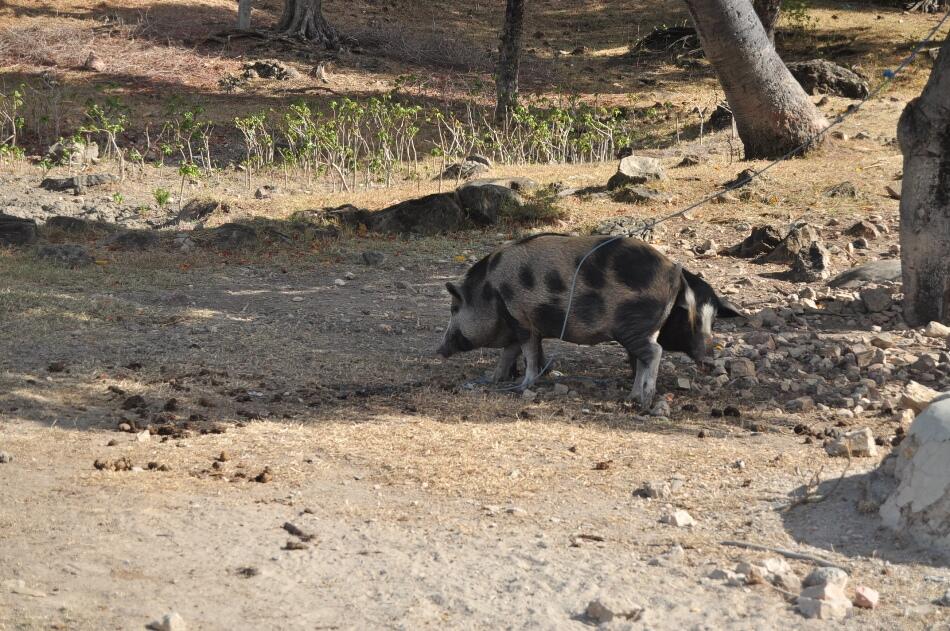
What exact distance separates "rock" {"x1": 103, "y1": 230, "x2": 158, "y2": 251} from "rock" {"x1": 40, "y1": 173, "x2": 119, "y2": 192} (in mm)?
3694

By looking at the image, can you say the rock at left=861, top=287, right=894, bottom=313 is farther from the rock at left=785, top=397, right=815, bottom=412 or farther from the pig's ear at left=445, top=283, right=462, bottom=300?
the pig's ear at left=445, top=283, right=462, bottom=300

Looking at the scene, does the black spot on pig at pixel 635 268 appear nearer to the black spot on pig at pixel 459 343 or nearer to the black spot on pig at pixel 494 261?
the black spot on pig at pixel 494 261

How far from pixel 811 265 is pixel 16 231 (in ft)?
30.9

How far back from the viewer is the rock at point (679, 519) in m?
5.46

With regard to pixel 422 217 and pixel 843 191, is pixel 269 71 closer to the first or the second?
pixel 422 217

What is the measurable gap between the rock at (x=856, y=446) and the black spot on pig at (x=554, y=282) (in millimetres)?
2168

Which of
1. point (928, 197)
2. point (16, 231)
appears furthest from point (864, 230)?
point (16, 231)

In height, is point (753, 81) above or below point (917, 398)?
above

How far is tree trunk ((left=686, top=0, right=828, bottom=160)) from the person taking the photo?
593 inches

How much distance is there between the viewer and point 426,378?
28.0 feet

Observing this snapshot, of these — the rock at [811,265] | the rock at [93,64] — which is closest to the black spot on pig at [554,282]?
the rock at [811,265]

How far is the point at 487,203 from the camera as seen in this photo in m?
14.8

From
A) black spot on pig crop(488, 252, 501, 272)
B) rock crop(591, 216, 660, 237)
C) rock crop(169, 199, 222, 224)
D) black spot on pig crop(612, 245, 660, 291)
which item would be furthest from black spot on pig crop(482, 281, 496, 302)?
rock crop(169, 199, 222, 224)

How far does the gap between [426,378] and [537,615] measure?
4.22 m
